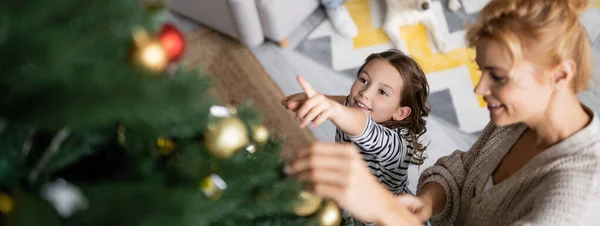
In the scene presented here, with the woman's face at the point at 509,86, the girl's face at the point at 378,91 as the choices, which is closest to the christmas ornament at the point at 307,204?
the woman's face at the point at 509,86

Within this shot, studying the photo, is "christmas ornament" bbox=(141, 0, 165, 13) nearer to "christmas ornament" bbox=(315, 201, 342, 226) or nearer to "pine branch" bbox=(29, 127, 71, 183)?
"pine branch" bbox=(29, 127, 71, 183)

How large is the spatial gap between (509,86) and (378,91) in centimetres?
43

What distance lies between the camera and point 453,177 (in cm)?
97

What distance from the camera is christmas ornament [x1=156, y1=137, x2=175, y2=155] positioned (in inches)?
18.7

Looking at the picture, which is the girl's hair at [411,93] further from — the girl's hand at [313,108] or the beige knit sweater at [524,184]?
the girl's hand at [313,108]

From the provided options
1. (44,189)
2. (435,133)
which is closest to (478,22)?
(44,189)

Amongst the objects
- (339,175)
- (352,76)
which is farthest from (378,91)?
(352,76)

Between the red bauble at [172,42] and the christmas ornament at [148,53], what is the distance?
2.0 inches

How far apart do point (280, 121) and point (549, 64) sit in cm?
112

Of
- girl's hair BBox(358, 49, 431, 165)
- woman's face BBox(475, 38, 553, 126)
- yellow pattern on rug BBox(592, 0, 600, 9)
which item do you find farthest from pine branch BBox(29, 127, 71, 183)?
yellow pattern on rug BBox(592, 0, 600, 9)

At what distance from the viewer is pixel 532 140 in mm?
852

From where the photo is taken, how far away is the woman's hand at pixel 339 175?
0.56 metres

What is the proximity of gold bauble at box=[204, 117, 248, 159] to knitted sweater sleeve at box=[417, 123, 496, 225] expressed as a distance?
0.60 m

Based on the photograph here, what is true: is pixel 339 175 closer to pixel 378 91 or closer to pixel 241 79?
pixel 378 91
